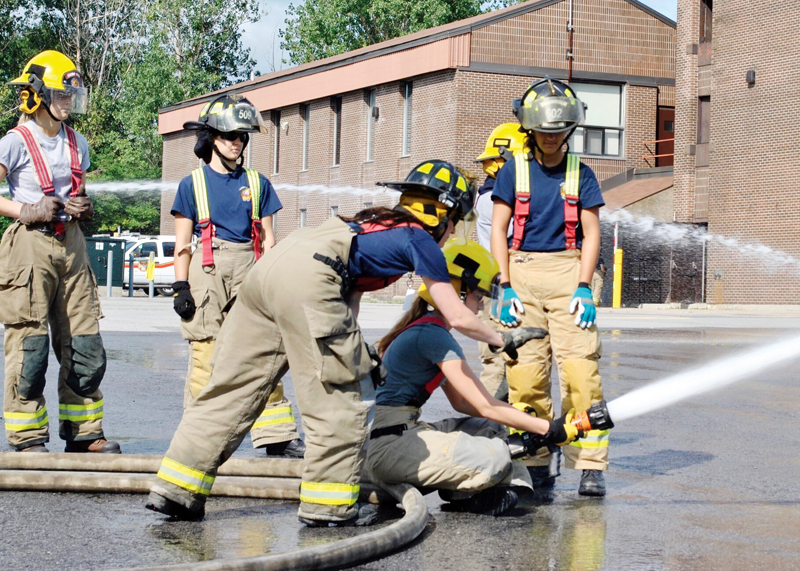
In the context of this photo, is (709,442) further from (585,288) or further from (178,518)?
(178,518)

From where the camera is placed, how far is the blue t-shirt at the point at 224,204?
636 cm

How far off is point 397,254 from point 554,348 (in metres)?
1.40

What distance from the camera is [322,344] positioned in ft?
15.0

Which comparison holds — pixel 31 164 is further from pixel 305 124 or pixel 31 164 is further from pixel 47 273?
pixel 305 124

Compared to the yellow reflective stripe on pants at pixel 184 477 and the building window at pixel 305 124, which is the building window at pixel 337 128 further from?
the yellow reflective stripe on pants at pixel 184 477

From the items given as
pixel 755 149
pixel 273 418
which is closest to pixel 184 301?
pixel 273 418

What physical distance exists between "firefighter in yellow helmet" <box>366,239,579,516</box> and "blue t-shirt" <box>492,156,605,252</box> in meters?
0.75

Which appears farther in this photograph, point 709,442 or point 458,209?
point 709,442

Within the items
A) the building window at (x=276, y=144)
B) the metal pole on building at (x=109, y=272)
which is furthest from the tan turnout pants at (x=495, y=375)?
the building window at (x=276, y=144)

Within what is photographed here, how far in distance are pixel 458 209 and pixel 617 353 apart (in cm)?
953

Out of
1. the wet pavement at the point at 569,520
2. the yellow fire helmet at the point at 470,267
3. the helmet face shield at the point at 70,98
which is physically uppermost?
the helmet face shield at the point at 70,98

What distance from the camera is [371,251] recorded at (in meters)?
4.69

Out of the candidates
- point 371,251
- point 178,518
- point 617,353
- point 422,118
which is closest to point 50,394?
point 178,518

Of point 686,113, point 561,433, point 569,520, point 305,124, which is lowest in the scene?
point 569,520
